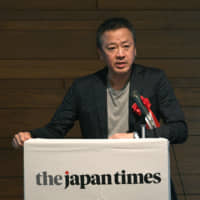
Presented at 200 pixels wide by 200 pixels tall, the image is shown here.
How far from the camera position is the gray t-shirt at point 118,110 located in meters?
1.42

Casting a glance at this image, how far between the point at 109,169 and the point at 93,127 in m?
0.47

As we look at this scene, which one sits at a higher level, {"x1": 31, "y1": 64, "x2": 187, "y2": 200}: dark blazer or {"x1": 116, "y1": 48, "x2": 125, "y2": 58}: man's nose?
{"x1": 116, "y1": 48, "x2": 125, "y2": 58}: man's nose

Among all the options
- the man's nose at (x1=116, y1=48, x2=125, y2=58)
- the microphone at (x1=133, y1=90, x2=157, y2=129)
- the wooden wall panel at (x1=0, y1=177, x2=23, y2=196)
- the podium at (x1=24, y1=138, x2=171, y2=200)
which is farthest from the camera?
the wooden wall panel at (x1=0, y1=177, x2=23, y2=196)

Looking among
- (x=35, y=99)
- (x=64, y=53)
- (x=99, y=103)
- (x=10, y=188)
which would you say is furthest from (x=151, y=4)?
(x=10, y=188)

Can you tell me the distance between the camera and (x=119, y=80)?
1.49 meters

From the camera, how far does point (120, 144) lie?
0.97 metres

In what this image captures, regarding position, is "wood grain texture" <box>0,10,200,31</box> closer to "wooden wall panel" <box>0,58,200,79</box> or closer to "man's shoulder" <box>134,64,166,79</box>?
"wooden wall panel" <box>0,58,200,79</box>

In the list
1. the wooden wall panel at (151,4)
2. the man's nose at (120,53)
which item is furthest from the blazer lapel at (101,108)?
the wooden wall panel at (151,4)

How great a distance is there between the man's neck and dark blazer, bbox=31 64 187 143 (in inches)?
1.2

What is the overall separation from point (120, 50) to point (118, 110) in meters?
A: 0.22

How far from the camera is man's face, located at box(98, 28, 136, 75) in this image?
1395 millimetres

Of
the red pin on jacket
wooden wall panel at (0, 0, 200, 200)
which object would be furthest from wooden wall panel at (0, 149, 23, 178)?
the red pin on jacket

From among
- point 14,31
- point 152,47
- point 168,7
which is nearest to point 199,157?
point 152,47

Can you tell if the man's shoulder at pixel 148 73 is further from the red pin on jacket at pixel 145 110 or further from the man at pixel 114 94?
the red pin on jacket at pixel 145 110
